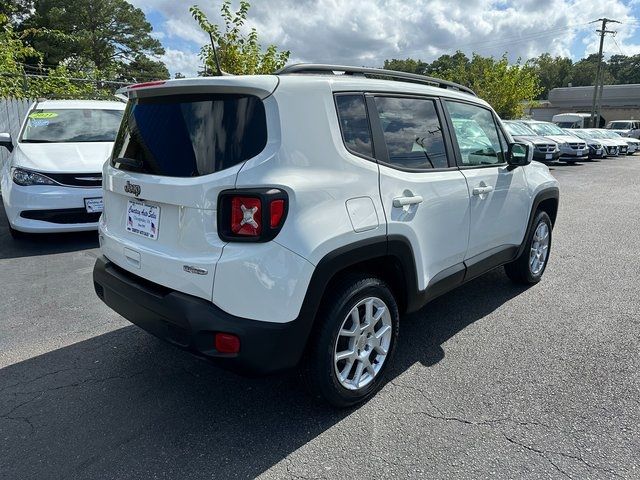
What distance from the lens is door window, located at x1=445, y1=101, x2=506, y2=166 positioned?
11.7 feet

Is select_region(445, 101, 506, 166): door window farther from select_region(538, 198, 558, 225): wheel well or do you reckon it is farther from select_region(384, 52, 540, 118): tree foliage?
select_region(384, 52, 540, 118): tree foliage

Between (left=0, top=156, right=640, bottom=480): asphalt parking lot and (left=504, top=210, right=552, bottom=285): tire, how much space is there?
314mm

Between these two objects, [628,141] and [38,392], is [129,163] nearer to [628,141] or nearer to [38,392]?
[38,392]

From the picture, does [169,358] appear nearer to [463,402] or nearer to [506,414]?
[463,402]

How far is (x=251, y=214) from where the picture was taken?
221 cm

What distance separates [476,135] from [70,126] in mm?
5729

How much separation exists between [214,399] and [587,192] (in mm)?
11403

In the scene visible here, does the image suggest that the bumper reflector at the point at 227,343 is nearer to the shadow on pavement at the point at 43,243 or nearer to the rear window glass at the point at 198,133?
the rear window glass at the point at 198,133

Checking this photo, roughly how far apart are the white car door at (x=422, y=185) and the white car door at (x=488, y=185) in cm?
16

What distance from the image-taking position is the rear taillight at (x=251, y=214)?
2193mm

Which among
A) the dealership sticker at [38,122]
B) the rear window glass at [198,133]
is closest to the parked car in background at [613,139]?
the dealership sticker at [38,122]

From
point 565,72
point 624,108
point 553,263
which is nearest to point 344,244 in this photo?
point 553,263

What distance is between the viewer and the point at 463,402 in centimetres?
284

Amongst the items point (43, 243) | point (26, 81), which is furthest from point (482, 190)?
point (26, 81)
